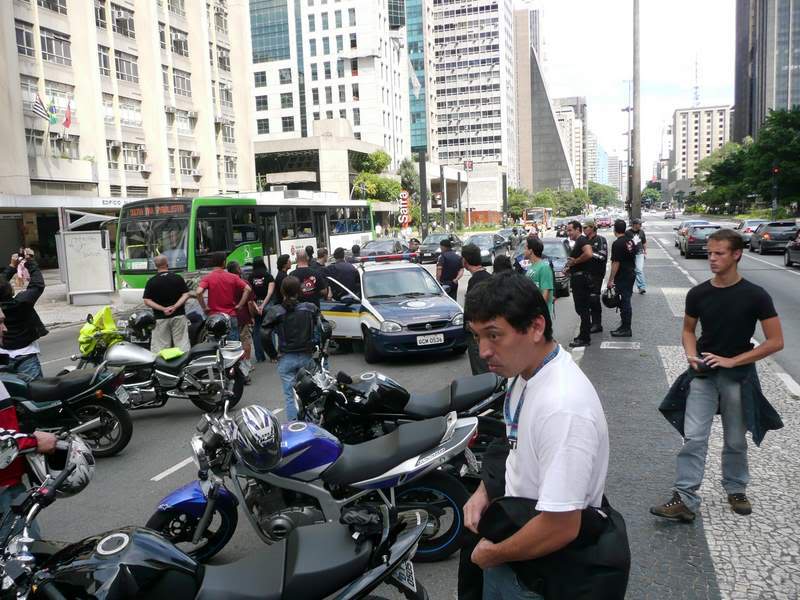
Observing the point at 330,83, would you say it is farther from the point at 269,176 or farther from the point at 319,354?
the point at 319,354

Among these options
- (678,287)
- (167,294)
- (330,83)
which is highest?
(330,83)

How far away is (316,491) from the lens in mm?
3932

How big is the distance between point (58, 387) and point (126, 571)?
446 centimetres

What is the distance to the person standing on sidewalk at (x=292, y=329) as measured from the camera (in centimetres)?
654

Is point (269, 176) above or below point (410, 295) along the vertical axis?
above

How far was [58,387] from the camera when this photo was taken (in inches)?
246

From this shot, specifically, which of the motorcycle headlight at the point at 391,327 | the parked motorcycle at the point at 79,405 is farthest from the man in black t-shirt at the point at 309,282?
the parked motorcycle at the point at 79,405

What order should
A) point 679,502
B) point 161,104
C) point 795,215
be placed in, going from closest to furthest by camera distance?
point 679,502 → point 161,104 → point 795,215

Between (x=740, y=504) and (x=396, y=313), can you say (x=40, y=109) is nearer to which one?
(x=396, y=313)

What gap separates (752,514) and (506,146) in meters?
144

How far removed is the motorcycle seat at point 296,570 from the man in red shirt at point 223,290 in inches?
299

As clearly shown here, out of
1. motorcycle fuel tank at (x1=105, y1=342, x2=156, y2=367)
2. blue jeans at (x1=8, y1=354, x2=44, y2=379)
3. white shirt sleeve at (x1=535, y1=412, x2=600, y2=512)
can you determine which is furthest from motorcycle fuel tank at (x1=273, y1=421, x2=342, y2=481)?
blue jeans at (x1=8, y1=354, x2=44, y2=379)

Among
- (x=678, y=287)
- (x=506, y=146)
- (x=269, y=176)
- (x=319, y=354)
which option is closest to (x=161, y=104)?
(x=269, y=176)

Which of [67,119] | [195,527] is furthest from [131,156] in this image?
[195,527]
